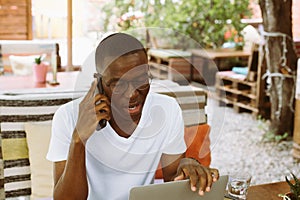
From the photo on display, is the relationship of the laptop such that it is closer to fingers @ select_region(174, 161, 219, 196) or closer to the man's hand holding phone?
fingers @ select_region(174, 161, 219, 196)

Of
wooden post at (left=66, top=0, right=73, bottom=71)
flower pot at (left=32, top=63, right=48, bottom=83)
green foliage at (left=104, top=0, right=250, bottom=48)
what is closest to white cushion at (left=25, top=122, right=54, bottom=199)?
flower pot at (left=32, top=63, right=48, bottom=83)

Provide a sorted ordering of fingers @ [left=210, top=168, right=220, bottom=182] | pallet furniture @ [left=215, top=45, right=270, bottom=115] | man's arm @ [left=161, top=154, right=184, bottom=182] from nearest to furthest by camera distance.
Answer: fingers @ [left=210, top=168, right=220, bottom=182] < man's arm @ [left=161, top=154, right=184, bottom=182] < pallet furniture @ [left=215, top=45, right=270, bottom=115]

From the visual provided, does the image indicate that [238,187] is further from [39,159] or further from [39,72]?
[39,72]

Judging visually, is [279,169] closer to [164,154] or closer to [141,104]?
[164,154]

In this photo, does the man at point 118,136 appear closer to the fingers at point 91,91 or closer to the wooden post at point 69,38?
the fingers at point 91,91

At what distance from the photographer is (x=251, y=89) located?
519cm

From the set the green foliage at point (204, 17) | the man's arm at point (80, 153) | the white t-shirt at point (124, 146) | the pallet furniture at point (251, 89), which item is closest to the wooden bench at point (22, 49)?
the pallet furniture at point (251, 89)

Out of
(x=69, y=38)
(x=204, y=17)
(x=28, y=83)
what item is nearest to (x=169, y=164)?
(x=28, y=83)

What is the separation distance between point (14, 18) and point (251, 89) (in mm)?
2615

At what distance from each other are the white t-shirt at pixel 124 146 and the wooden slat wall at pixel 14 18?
139 inches

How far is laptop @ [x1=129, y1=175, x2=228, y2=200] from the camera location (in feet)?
3.41

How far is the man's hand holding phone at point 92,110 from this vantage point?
118cm

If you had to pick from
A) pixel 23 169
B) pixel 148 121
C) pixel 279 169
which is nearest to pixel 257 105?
pixel 279 169

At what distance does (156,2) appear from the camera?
723 centimetres
